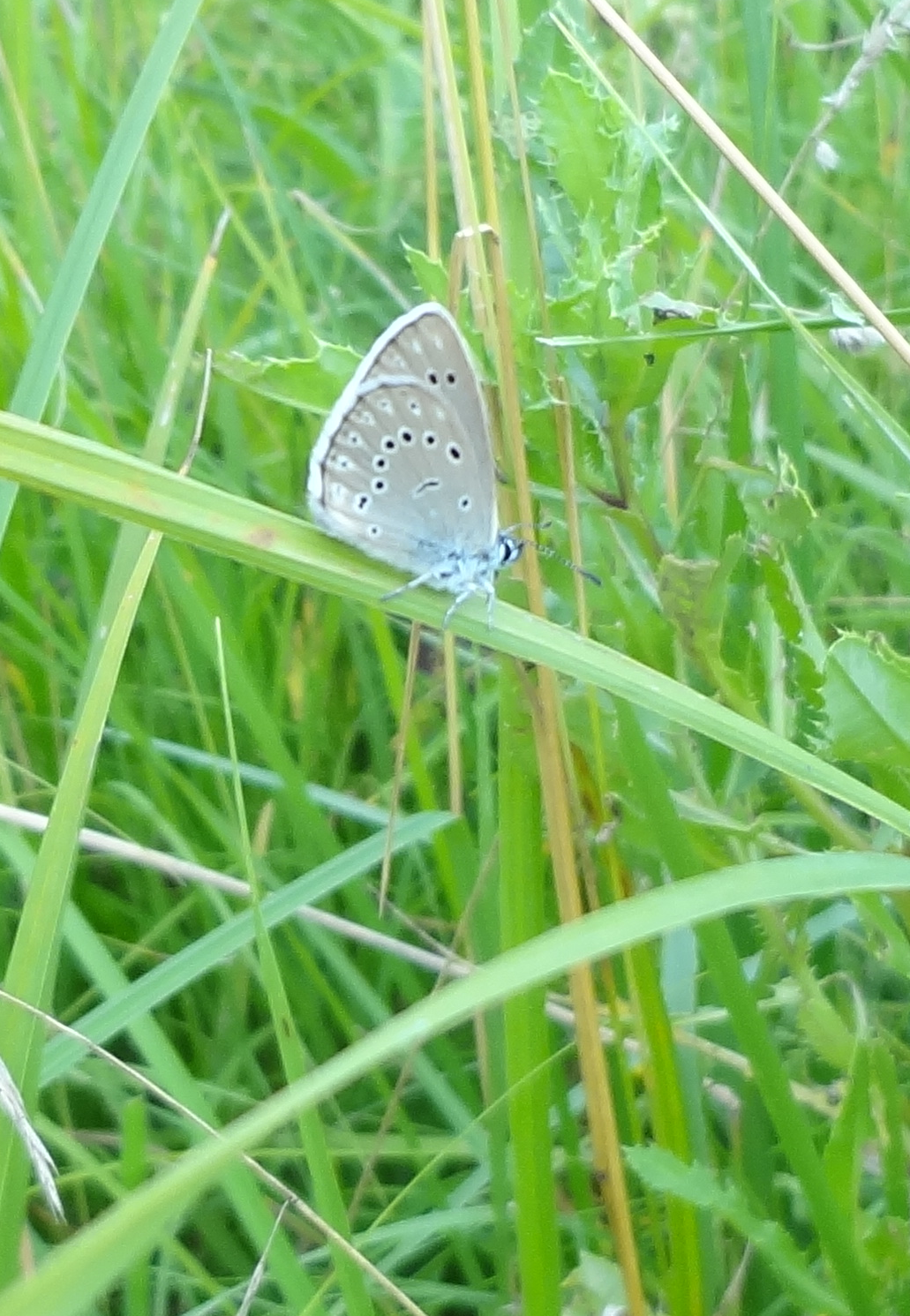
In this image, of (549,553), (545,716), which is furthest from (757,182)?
(545,716)

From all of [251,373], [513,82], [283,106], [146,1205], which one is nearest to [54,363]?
[251,373]

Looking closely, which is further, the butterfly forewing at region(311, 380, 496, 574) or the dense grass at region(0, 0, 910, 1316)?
the butterfly forewing at region(311, 380, 496, 574)

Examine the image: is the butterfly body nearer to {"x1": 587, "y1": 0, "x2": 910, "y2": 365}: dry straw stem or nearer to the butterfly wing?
the butterfly wing

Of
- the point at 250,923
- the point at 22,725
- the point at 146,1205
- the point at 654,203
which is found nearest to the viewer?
the point at 146,1205

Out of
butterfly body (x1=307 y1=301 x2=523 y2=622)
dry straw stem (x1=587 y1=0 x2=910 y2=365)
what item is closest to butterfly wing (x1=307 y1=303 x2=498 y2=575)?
butterfly body (x1=307 y1=301 x2=523 y2=622)

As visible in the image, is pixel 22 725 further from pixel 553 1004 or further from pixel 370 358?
pixel 370 358

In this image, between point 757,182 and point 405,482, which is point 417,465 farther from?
point 757,182
